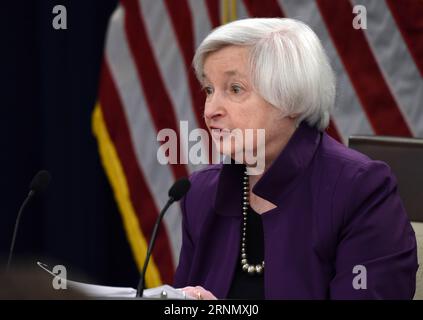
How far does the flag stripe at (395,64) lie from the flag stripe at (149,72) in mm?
866

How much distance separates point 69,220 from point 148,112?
615mm

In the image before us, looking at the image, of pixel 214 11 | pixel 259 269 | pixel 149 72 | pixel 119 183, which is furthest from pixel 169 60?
pixel 259 269

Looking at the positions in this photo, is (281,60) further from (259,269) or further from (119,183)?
(119,183)

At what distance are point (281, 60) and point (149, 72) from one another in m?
1.64

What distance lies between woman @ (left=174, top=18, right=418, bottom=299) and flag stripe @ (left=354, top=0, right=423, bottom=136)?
1.16 m

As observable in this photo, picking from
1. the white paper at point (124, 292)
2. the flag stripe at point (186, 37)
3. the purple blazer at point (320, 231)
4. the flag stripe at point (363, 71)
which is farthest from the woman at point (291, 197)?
the flag stripe at point (186, 37)

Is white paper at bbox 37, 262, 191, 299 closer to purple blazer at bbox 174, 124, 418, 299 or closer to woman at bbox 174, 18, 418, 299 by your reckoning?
woman at bbox 174, 18, 418, 299

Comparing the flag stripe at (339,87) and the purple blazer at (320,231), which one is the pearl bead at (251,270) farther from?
the flag stripe at (339,87)

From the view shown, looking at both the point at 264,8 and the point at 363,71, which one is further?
the point at 264,8

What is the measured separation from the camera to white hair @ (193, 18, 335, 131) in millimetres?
1755

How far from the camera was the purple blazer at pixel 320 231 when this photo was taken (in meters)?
1.68

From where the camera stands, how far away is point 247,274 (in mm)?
1826

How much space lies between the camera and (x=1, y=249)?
3.39 m

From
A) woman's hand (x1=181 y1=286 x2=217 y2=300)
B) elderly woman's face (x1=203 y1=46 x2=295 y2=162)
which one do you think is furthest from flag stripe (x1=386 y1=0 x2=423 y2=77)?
woman's hand (x1=181 y1=286 x2=217 y2=300)
